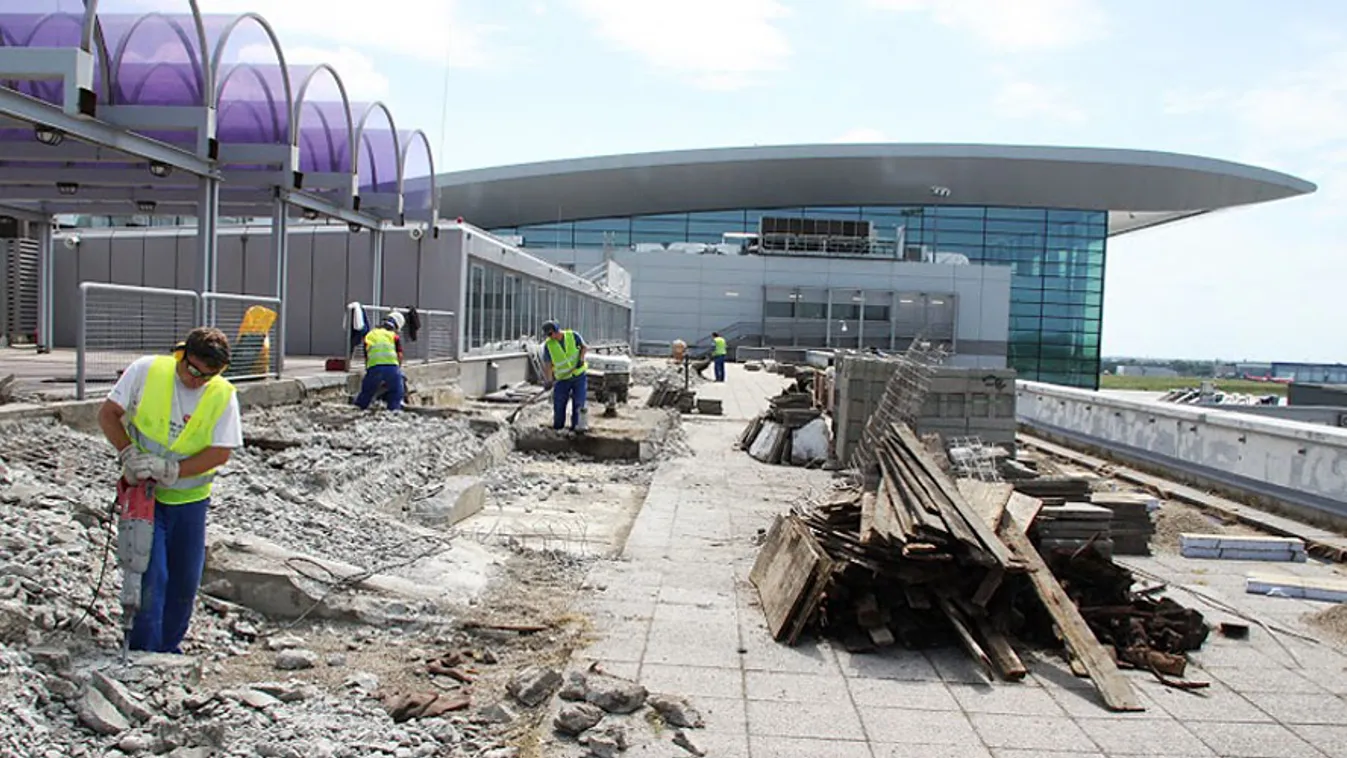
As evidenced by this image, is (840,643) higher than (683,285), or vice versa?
(683,285)

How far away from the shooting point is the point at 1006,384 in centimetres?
1239

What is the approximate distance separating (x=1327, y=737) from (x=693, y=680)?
9.57 feet

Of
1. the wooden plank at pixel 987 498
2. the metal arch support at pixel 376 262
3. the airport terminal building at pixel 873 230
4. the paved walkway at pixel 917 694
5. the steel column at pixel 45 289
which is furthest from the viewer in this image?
the airport terminal building at pixel 873 230

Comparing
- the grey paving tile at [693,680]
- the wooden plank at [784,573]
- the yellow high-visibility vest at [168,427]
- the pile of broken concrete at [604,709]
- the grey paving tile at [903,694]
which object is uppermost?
the yellow high-visibility vest at [168,427]

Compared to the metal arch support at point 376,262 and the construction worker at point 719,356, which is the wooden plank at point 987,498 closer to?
the metal arch support at point 376,262

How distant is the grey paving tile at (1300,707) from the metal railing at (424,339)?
41.6 feet

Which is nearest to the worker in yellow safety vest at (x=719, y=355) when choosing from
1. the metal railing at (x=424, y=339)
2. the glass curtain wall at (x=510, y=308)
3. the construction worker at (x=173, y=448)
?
the glass curtain wall at (x=510, y=308)

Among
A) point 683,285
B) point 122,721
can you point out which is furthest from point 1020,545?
point 683,285

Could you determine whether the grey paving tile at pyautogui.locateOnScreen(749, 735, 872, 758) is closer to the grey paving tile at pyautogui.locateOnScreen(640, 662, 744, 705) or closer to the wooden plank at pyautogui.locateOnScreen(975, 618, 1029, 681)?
the grey paving tile at pyautogui.locateOnScreen(640, 662, 744, 705)

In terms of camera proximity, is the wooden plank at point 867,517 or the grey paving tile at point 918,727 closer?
the grey paving tile at point 918,727

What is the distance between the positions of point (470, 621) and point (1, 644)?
2.19 metres

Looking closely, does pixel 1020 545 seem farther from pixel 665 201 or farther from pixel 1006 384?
pixel 665 201

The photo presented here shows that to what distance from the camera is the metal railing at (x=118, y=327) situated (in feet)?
26.4

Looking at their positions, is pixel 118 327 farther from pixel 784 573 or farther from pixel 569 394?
pixel 784 573
